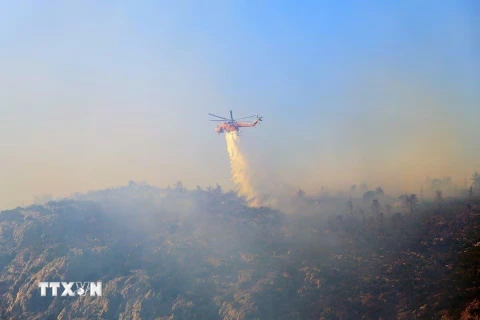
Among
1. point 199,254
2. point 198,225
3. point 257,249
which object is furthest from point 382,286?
point 198,225

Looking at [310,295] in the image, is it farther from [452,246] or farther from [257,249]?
[452,246]

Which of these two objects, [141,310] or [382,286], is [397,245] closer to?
[382,286]

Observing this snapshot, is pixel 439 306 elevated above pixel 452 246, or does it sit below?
below

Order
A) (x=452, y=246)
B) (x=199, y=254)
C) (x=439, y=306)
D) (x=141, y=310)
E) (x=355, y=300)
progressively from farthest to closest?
(x=199, y=254) < (x=452, y=246) < (x=141, y=310) < (x=355, y=300) < (x=439, y=306)

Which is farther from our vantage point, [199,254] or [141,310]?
[199,254]

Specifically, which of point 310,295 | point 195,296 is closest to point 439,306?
point 310,295

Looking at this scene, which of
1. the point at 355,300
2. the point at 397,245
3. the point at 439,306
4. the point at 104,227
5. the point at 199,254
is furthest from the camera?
the point at 104,227
